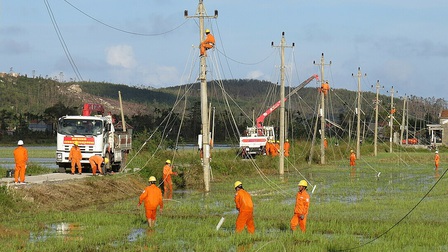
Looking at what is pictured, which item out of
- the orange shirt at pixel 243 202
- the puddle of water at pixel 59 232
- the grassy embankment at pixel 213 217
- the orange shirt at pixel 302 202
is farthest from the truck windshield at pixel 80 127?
the orange shirt at pixel 302 202

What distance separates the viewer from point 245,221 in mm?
20266

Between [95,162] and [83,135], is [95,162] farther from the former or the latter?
[83,135]

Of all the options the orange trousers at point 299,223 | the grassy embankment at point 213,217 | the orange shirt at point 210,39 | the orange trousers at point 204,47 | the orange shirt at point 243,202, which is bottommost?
the grassy embankment at point 213,217

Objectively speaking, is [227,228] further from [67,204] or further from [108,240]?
[67,204]

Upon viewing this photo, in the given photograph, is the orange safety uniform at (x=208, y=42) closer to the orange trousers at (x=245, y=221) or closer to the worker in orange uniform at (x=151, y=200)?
the worker in orange uniform at (x=151, y=200)

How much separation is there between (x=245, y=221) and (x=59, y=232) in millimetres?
4697

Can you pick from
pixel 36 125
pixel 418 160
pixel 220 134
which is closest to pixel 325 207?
pixel 418 160

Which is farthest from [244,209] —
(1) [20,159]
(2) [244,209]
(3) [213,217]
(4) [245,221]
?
(1) [20,159]

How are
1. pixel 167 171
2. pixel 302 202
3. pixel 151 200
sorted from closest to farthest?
pixel 302 202
pixel 151 200
pixel 167 171

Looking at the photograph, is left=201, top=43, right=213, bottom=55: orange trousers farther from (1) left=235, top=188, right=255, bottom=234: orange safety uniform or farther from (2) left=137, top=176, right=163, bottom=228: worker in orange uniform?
(1) left=235, top=188, right=255, bottom=234: orange safety uniform

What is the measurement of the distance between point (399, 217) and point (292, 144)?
49082 millimetres

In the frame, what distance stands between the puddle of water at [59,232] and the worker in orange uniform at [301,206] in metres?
5.31

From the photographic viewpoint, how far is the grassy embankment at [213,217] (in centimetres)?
1869

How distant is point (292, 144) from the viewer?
244ft
